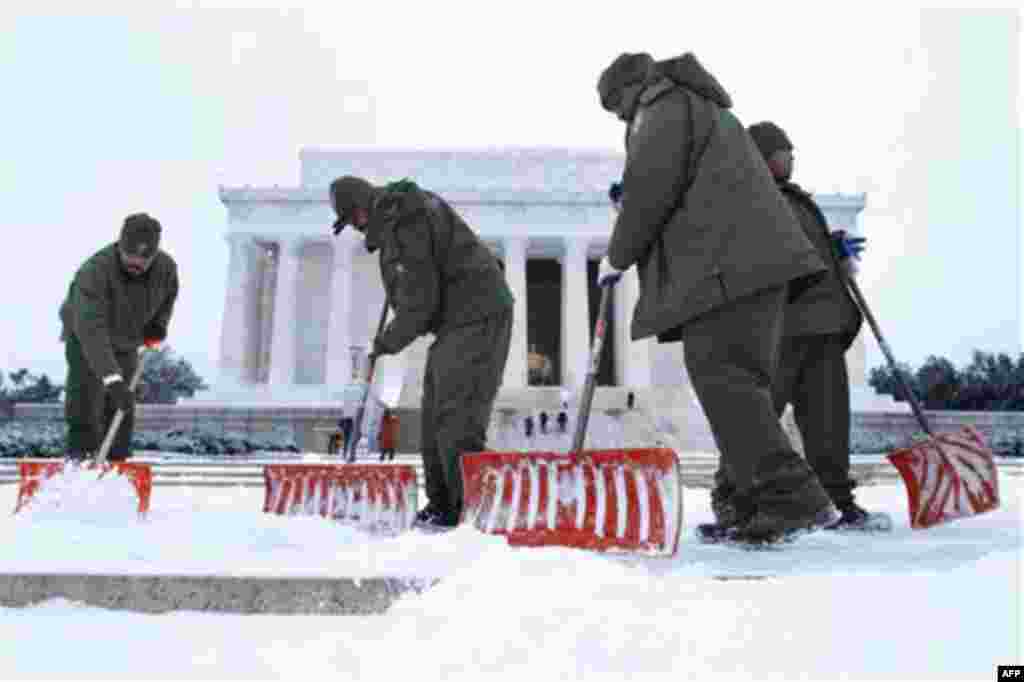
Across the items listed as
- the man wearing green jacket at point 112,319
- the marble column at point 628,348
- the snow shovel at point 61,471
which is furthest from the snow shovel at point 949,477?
the marble column at point 628,348

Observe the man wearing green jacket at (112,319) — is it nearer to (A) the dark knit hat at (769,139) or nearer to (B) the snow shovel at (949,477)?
(A) the dark knit hat at (769,139)

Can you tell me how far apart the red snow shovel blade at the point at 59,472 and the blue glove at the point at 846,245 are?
4.55 meters

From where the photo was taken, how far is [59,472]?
4379mm

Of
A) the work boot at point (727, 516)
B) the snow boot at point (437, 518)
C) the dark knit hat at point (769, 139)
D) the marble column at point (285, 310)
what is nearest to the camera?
the work boot at point (727, 516)

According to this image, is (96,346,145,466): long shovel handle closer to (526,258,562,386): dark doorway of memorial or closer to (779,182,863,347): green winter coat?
(779,182,863,347): green winter coat

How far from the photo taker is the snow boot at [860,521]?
430 cm

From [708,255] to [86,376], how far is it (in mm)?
4624

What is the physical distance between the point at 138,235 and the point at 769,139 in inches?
170

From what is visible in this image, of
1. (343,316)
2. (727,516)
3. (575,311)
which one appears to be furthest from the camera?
(343,316)

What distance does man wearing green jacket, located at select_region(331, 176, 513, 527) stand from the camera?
4270 millimetres

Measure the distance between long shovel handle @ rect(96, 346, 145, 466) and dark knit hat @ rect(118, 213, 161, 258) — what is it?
3.19 ft

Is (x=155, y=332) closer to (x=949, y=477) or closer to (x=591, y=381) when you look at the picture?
(x=591, y=381)

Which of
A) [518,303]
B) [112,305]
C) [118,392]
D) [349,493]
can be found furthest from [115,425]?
[518,303]

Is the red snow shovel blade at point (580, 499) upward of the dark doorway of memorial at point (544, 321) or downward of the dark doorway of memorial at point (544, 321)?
downward
